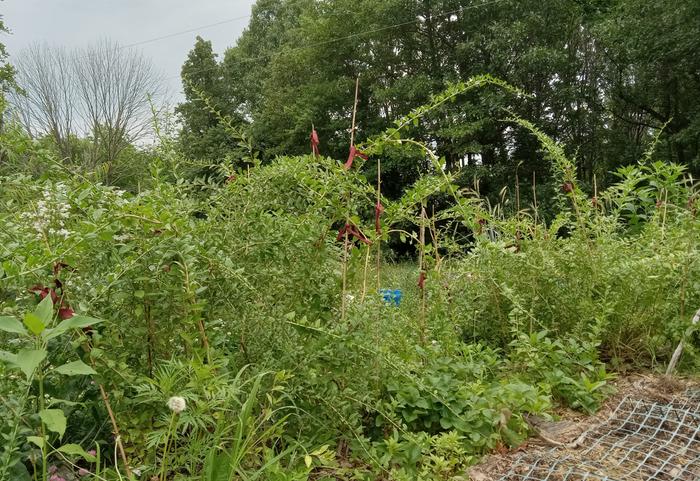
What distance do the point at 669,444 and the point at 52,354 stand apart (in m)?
1.85

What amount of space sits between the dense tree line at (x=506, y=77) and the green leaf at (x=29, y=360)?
36.1ft

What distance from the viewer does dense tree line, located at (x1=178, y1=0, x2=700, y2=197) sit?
503 inches

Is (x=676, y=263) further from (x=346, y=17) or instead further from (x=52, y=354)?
(x=346, y=17)

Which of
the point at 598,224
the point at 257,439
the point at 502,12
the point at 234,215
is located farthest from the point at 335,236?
the point at 502,12

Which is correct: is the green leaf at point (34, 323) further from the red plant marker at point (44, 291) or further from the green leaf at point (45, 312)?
the red plant marker at point (44, 291)

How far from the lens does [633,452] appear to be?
1734mm

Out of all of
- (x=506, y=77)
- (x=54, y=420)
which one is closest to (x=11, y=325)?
(x=54, y=420)

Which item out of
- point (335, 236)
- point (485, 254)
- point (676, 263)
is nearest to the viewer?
point (335, 236)

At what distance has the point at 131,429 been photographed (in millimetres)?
1342

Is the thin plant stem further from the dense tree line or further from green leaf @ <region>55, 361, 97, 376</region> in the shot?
the dense tree line

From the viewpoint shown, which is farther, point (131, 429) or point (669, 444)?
point (669, 444)

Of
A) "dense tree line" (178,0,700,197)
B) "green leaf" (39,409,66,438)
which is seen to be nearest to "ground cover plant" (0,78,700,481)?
"green leaf" (39,409,66,438)

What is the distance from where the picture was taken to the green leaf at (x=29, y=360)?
→ 0.90m

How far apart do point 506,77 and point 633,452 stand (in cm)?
1359
